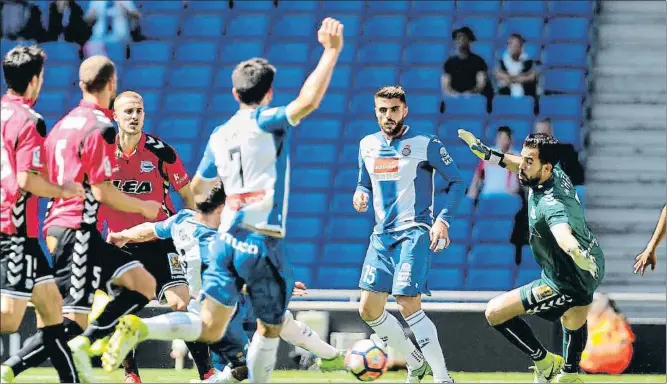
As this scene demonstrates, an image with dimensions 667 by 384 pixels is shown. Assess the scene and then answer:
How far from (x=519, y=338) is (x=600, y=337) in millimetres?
2988

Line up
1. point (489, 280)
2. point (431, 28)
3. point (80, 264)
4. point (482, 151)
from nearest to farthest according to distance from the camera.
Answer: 1. point (80, 264)
2. point (482, 151)
3. point (489, 280)
4. point (431, 28)

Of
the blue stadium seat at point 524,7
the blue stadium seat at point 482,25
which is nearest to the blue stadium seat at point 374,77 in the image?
the blue stadium seat at point 482,25

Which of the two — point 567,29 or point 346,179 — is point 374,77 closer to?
point 346,179

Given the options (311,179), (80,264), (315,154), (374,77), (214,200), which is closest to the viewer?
(80,264)

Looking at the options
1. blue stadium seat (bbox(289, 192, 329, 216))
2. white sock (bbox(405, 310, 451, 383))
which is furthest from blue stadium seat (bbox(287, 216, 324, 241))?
white sock (bbox(405, 310, 451, 383))

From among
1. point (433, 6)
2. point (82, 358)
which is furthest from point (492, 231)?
point (82, 358)

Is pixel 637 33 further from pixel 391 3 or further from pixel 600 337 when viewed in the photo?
pixel 600 337

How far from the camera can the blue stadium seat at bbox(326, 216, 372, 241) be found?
16266mm

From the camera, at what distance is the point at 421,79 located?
1717 cm

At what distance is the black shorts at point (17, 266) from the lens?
8133mm

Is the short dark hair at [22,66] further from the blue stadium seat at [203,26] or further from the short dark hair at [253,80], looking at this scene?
the blue stadium seat at [203,26]

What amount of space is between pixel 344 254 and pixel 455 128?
2143 millimetres

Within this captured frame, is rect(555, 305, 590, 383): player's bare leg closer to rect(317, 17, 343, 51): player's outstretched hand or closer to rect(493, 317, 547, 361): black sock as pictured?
rect(493, 317, 547, 361): black sock

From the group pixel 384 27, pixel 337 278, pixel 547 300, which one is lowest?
pixel 337 278
